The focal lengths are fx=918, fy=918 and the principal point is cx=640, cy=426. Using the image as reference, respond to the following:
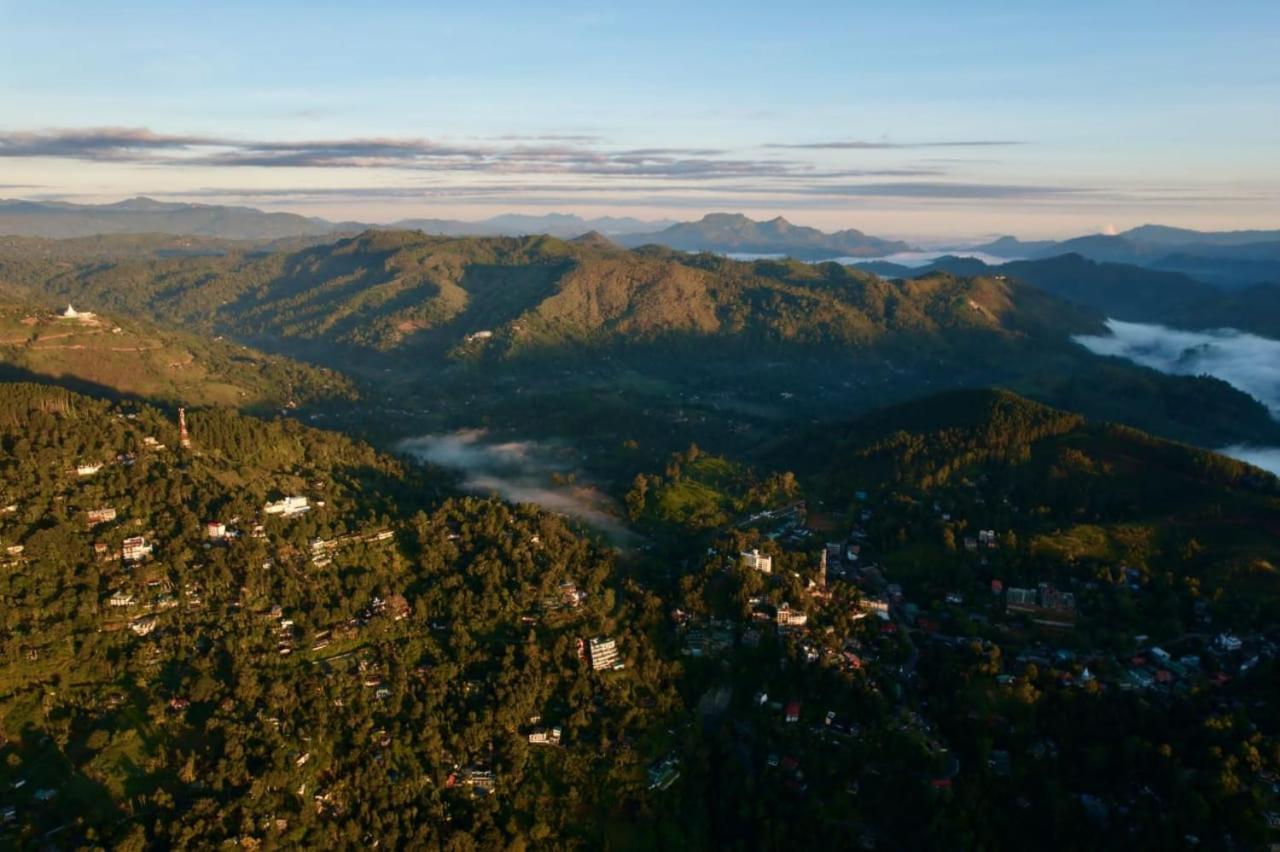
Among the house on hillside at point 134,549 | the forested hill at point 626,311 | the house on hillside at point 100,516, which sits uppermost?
the house on hillside at point 100,516

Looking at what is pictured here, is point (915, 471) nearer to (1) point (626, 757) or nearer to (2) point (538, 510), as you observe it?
(2) point (538, 510)

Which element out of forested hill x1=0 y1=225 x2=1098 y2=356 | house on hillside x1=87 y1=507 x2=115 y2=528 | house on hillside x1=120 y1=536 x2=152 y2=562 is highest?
house on hillside x1=87 y1=507 x2=115 y2=528

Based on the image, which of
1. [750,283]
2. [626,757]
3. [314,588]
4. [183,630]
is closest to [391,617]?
[314,588]

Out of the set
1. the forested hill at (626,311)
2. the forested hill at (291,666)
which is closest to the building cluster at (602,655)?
the forested hill at (291,666)

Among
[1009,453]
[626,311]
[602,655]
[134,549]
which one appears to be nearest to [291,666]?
[134,549]

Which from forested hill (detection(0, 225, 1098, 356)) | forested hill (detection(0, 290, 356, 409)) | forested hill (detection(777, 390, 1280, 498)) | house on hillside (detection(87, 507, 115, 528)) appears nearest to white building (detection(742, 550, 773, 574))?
forested hill (detection(777, 390, 1280, 498))

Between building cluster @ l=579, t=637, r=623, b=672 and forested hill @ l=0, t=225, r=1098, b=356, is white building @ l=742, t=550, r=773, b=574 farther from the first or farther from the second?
forested hill @ l=0, t=225, r=1098, b=356

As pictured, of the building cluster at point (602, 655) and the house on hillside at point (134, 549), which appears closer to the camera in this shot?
the building cluster at point (602, 655)

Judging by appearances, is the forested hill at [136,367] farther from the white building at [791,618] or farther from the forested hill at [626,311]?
the white building at [791,618]
